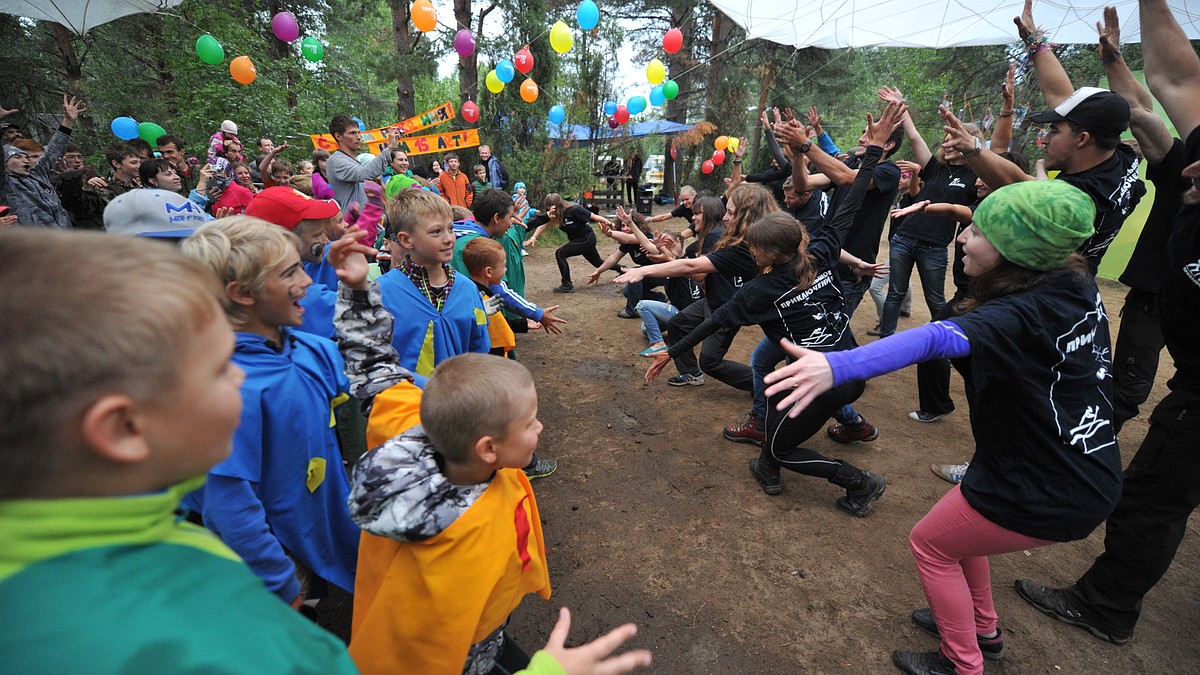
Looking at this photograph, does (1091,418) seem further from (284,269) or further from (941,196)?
(941,196)

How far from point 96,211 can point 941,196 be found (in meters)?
10.0

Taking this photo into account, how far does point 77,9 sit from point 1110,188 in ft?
38.3

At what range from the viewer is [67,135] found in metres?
5.72

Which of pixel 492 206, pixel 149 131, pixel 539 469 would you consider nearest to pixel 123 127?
pixel 149 131

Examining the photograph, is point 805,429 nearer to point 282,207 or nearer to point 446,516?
point 446,516

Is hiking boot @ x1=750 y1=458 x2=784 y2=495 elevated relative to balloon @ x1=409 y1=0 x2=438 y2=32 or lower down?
lower down

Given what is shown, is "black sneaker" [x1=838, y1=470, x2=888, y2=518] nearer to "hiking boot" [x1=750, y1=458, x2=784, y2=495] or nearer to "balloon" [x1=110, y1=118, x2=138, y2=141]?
"hiking boot" [x1=750, y1=458, x2=784, y2=495]

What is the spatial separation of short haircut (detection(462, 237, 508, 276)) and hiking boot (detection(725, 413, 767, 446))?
8.01 ft

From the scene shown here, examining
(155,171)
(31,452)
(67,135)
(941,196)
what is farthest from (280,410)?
(67,135)

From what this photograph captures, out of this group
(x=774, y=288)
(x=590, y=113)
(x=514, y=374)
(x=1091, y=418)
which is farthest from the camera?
(x=590, y=113)

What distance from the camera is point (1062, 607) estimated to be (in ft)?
8.57

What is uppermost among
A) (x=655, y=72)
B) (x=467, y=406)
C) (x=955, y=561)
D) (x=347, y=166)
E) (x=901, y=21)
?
(x=655, y=72)

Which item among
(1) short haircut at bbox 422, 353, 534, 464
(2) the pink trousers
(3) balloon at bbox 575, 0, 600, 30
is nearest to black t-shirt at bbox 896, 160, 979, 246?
(2) the pink trousers

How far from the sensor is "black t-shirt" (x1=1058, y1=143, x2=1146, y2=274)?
3.03m
